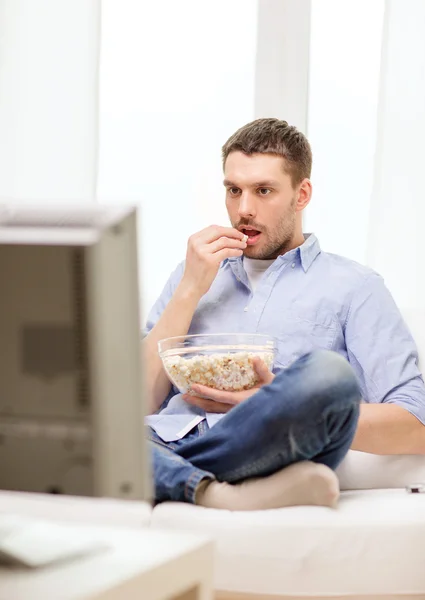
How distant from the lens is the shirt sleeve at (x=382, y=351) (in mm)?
2020

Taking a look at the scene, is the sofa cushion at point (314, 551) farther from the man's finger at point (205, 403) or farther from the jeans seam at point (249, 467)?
the man's finger at point (205, 403)

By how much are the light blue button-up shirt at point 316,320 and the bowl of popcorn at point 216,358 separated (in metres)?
0.10

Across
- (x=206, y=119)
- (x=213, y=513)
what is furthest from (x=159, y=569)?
(x=206, y=119)

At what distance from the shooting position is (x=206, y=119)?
316cm

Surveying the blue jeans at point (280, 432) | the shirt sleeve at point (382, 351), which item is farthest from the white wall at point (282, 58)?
the blue jeans at point (280, 432)

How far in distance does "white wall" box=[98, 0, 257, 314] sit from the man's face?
0.80 meters

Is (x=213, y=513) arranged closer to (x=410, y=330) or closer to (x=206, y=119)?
(x=410, y=330)

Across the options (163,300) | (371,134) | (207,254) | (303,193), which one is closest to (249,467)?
(207,254)

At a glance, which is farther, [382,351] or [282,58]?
[282,58]

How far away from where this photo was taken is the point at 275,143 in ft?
7.75

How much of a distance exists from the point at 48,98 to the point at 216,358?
1.73 metres

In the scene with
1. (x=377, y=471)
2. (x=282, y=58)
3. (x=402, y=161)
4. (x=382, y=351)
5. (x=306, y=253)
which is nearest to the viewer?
(x=377, y=471)

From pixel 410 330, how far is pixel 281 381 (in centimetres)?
65

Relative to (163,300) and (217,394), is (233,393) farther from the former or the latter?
(163,300)
